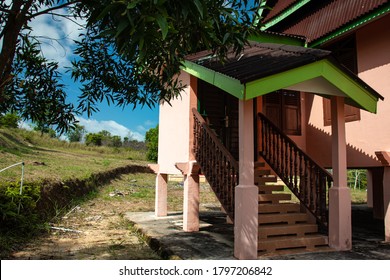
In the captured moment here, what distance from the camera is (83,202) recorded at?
1237 cm

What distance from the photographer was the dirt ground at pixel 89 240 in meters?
6.41

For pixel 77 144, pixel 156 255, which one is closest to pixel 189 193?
pixel 156 255

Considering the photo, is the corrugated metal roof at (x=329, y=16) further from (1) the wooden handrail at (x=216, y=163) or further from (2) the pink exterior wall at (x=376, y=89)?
(1) the wooden handrail at (x=216, y=163)

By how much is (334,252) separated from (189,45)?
438 centimetres

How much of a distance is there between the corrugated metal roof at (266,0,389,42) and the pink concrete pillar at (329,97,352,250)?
232 centimetres

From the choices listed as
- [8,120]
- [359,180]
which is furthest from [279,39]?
[359,180]

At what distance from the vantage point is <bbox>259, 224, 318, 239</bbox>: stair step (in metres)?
6.14

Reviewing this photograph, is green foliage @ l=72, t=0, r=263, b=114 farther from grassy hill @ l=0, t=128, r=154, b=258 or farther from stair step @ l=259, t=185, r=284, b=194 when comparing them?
stair step @ l=259, t=185, r=284, b=194

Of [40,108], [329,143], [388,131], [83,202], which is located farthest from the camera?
[83,202]

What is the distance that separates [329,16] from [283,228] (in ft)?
17.9

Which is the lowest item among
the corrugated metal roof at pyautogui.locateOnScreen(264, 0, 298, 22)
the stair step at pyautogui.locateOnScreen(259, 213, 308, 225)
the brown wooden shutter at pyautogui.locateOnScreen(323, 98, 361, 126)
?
the stair step at pyautogui.locateOnScreen(259, 213, 308, 225)

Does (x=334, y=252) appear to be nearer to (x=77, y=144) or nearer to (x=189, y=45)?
(x=189, y=45)

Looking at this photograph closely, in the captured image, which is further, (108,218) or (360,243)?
(108,218)

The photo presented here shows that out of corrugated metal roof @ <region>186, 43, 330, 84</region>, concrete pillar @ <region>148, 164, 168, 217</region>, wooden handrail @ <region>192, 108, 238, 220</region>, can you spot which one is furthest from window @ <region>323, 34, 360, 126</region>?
concrete pillar @ <region>148, 164, 168, 217</region>
